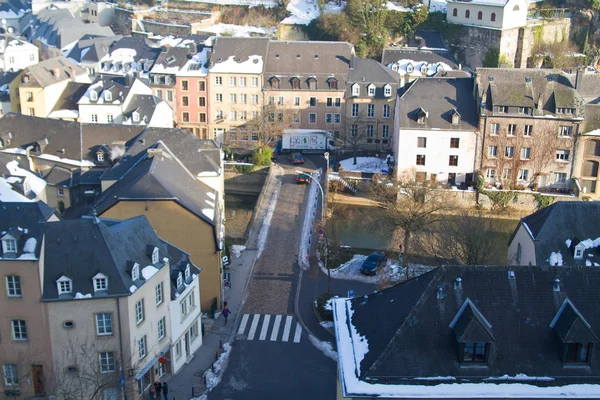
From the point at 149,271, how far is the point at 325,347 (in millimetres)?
9404

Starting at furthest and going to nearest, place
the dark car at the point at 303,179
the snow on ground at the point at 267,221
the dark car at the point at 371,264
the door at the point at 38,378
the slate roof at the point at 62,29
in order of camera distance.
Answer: the slate roof at the point at 62,29
the dark car at the point at 303,179
the snow on ground at the point at 267,221
the dark car at the point at 371,264
the door at the point at 38,378

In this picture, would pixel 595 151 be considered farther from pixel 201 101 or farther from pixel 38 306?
pixel 38 306

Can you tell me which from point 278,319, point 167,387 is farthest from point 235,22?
point 167,387

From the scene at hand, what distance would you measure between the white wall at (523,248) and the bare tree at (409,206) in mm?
5584

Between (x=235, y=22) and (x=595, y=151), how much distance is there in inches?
1925

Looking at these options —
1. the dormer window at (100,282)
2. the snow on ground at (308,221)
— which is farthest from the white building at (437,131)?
the dormer window at (100,282)

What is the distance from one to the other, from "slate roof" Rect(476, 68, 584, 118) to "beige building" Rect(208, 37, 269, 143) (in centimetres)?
2037

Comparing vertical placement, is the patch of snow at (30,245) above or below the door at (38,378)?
above

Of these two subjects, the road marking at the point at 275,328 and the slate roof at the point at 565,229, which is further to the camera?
the road marking at the point at 275,328

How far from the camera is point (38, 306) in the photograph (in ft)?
96.8

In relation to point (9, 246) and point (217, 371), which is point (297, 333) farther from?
point (9, 246)

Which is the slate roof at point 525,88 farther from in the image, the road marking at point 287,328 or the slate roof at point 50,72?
the slate roof at point 50,72

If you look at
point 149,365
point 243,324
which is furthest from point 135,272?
point 243,324

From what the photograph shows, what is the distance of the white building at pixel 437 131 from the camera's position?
193 ft
